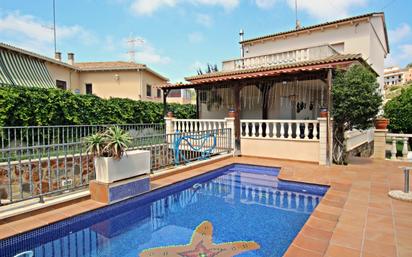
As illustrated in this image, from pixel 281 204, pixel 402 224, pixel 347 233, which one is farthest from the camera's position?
pixel 281 204

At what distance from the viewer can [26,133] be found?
37.6 ft

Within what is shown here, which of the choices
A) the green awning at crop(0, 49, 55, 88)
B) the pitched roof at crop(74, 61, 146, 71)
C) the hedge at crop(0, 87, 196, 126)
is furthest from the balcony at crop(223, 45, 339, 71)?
the green awning at crop(0, 49, 55, 88)

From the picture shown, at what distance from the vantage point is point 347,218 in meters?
4.95

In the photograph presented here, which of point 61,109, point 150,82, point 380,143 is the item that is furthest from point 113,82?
point 380,143

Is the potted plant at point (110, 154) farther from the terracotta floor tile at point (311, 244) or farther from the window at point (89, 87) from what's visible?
the window at point (89, 87)

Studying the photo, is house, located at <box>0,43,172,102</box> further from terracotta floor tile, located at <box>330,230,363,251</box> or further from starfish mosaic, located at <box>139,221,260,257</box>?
terracotta floor tile, located at <box>330,230,363,251</box>

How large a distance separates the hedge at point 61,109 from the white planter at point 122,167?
312 inches

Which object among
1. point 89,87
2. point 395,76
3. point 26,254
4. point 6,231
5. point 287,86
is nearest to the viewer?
point 26,254

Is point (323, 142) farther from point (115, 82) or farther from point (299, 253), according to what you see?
point (115, 82)

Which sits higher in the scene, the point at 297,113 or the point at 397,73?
the point at 397,73

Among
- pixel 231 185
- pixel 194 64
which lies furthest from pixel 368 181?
pixel 194 64

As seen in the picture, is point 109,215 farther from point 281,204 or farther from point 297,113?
point 297,113

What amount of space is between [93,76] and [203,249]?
26.4m

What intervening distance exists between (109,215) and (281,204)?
4.25 metres
